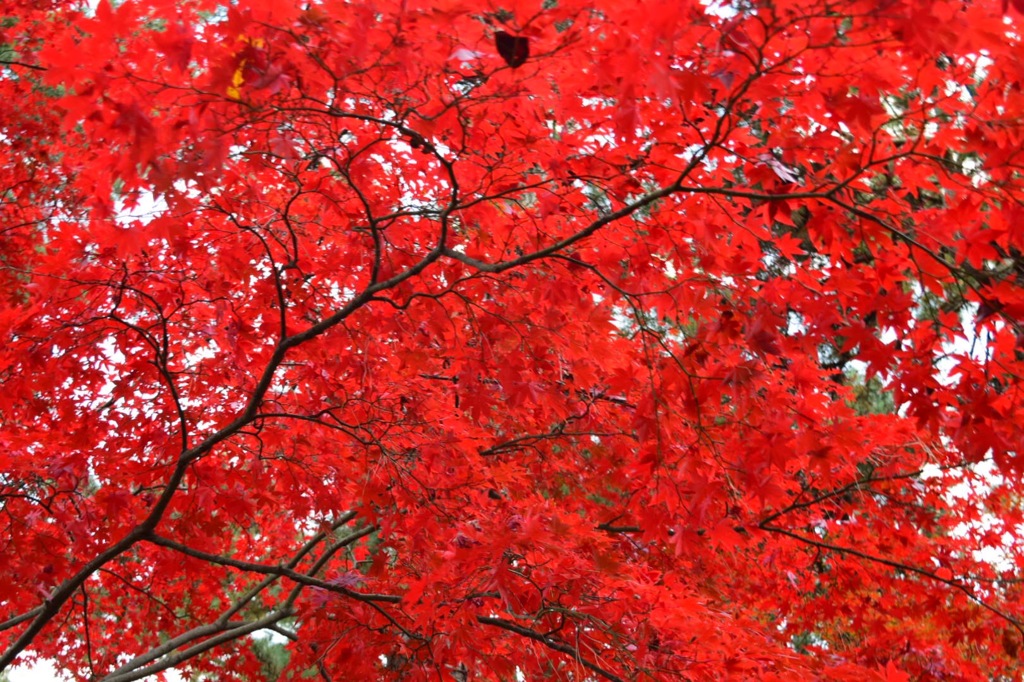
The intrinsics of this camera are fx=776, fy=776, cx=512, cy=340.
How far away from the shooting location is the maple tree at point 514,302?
1967 mm

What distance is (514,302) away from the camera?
A: 3.06 metres

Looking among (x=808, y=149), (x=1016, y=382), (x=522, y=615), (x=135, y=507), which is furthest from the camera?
(x=135, y=507)

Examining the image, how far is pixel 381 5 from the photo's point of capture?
187 cm

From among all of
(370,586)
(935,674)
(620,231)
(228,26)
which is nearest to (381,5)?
(228,26)

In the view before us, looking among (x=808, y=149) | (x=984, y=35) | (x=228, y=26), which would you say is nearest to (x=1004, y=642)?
(x=808, y=149)

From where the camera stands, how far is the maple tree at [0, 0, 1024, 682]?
6.45 ft

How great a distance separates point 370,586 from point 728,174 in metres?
2.34

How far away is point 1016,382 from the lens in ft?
7.04

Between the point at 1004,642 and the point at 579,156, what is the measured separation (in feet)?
12.7

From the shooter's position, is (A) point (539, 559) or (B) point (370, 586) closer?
(A) point (539, 559)

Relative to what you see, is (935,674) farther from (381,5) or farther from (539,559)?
(381,5)

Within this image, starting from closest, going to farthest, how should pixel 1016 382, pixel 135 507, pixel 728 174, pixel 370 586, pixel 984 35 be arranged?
pixel 984 35 → pixel 1016 382 → pixel 728 174 → pixel 370 586 → pixel 135 507

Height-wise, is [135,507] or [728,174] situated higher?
[728,174]

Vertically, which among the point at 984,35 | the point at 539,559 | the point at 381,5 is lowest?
the point at 539,559
